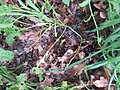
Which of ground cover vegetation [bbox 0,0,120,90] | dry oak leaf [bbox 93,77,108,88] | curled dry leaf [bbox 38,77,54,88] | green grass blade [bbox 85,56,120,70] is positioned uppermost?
ground cover vegetation [bbox 0,0,120,90]

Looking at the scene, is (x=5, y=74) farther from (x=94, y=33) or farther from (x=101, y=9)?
(x=101, y=9)

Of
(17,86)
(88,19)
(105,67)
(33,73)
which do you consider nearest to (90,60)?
(105,67)

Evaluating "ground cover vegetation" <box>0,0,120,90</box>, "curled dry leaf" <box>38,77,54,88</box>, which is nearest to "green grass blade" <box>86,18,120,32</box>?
"ground cover vegetation" <box>0,0,120,90</box>

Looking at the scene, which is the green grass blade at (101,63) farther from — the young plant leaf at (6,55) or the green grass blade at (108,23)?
the young plant leaf at (6,55)

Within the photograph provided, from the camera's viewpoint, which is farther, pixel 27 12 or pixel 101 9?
pixel 101 9

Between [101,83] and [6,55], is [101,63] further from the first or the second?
[6,55]

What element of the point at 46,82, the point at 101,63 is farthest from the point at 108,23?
the point at 46,82

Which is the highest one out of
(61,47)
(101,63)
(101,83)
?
(61,47)

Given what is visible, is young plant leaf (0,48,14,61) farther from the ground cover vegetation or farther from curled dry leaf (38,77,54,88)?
curled dry leaf (38,77,54,88)
